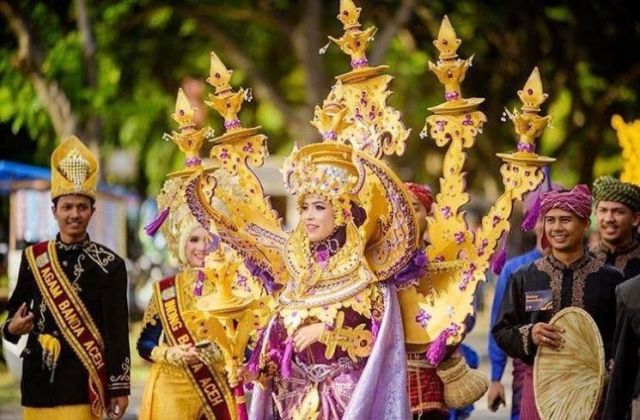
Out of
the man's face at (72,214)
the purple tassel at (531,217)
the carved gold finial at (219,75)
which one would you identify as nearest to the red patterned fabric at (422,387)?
the purple tassel at (531,217)

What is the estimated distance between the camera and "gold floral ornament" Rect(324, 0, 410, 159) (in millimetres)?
8875

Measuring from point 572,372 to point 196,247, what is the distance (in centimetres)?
285

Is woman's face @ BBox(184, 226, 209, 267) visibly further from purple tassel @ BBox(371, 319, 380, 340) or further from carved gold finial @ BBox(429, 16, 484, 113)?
carved gold finial @ BBox(429, 16, 484, 113)

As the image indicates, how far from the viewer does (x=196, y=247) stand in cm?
→ 1072

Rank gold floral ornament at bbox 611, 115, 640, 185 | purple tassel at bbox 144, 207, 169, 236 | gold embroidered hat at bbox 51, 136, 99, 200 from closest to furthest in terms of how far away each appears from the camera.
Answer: purple tassel at bbox 144, 207, 169, 236, gold embroidered hat at bbox 51, 136, 99, 200, gold floral ornament at bbox 611, 115, 640, 185

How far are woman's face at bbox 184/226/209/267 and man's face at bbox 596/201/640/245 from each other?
90.6 inches

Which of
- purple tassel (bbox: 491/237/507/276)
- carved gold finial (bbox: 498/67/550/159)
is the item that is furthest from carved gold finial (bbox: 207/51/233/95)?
purple tassel (bbox: 491/237/507/276)

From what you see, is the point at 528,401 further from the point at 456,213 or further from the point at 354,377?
the point at 456,213

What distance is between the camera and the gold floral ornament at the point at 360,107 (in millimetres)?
8875

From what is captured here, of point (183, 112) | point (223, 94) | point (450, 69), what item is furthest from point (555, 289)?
point (183, 112)

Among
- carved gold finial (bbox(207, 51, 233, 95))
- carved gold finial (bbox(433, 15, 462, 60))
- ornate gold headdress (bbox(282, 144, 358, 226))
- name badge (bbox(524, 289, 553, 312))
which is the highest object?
carved gold finial (bbox(433, 15, 462, 60))

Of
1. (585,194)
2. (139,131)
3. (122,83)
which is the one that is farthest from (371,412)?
(139,131)

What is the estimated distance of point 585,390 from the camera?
8648 mm

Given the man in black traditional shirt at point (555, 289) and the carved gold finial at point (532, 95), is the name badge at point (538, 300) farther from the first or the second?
the carved gold finial at point (532, 95)
